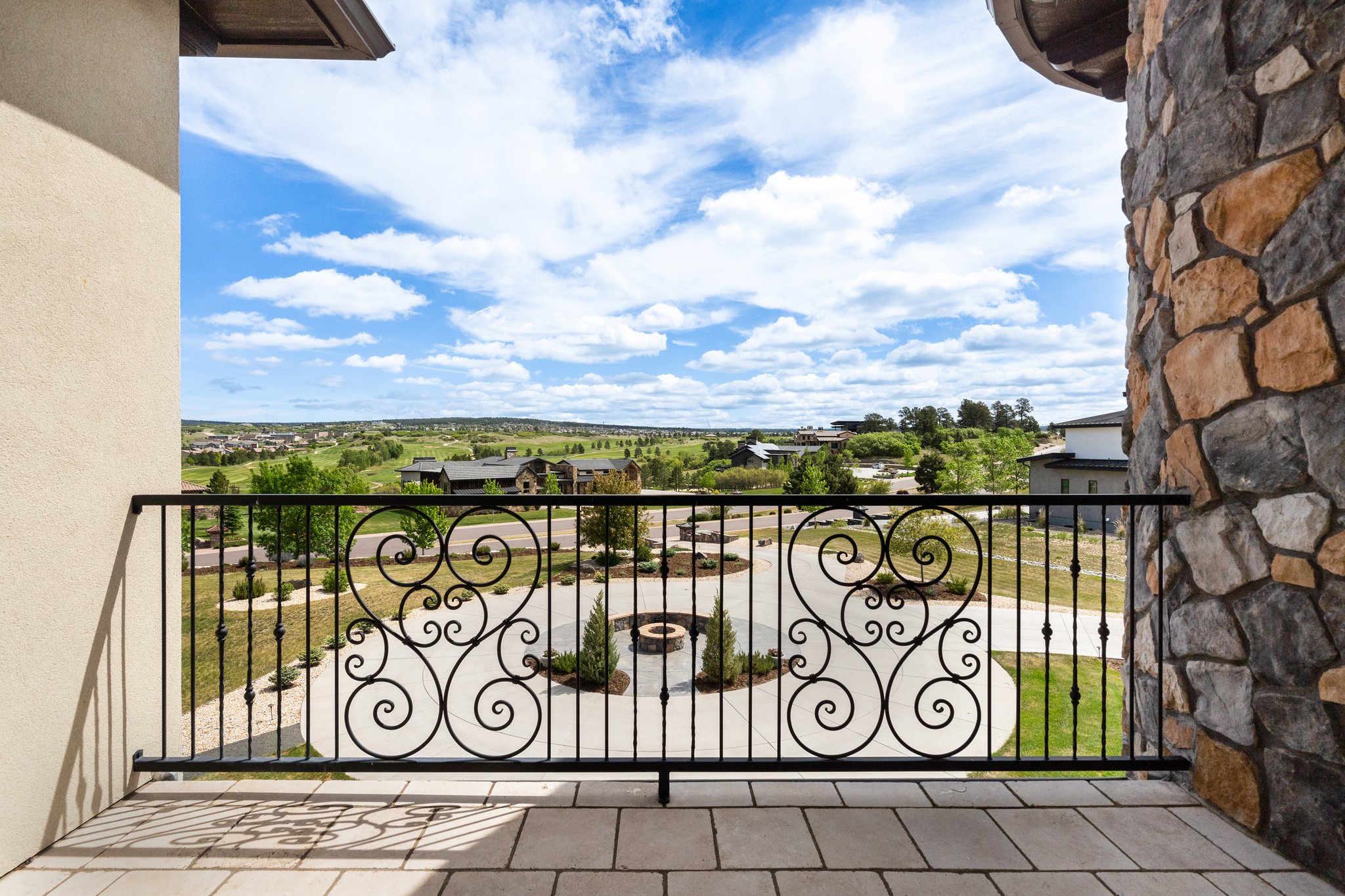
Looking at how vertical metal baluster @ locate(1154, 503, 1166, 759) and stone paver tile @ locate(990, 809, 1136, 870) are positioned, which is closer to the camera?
stone paver tile @ locate(990, 809, 1136, 870)

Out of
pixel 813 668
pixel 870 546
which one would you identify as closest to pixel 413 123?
pixel 813 668

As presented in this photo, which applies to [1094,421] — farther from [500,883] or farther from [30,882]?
[30,882]

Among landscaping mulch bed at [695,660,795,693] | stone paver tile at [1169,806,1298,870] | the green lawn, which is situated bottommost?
the green lawn

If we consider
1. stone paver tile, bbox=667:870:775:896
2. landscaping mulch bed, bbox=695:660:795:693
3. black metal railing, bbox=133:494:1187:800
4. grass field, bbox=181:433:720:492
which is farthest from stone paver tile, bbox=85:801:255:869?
grass field, bbox=181:433:720:492

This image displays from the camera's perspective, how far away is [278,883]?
1438mm

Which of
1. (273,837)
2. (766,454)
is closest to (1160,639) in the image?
(273,837)

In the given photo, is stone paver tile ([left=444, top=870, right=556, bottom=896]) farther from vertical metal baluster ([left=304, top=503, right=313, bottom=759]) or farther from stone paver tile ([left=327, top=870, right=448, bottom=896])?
vertical metal baluster ([left=304, top=503, right=313, bottom=759])

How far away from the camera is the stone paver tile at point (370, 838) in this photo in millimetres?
1525

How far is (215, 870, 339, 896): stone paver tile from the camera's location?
Answer: 141cm

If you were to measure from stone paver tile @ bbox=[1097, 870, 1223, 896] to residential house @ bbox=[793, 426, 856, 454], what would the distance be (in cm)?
3469

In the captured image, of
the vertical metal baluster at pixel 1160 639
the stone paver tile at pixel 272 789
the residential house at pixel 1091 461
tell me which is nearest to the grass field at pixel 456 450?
the residential house at pixel 1091 461

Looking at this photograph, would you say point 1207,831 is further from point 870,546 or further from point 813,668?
point 870,546

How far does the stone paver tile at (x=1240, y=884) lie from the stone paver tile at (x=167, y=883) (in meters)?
2.53

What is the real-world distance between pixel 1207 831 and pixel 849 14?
771 cm
